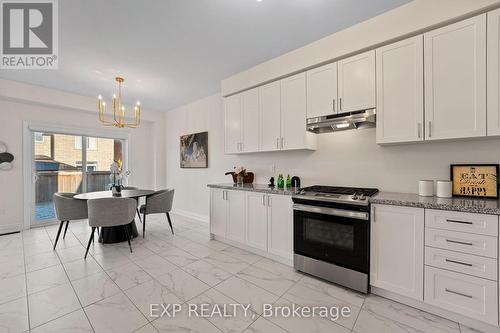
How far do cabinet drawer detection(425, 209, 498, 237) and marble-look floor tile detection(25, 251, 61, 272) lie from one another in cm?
415

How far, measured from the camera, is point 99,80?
3.65 meters

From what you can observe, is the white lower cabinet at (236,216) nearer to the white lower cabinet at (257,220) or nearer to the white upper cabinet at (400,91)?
the white lower cabinet at (257,220)

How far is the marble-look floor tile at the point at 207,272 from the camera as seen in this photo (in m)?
2.32

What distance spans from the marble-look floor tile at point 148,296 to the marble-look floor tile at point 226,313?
0.22 m

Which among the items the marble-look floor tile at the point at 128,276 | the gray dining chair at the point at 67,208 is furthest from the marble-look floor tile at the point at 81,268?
the gray dining chair at the point at 67,208

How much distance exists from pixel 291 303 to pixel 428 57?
2585 millimetres

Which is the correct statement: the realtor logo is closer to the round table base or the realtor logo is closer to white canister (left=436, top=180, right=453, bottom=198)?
the round table base

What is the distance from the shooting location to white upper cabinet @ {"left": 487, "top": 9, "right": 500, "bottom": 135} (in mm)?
1674

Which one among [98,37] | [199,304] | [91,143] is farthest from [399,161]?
[91,143]

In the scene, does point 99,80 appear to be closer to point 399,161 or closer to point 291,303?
point 291,303

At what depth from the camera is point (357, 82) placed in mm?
2328

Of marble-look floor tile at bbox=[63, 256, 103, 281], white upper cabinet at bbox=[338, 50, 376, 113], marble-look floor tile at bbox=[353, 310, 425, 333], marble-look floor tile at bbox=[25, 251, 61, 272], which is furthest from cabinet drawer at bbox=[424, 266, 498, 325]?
marble-look floor tile at bbox=[25, 251, 61, 272]

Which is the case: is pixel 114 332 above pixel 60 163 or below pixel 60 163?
below

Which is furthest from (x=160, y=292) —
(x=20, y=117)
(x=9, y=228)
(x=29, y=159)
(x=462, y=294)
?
(x=20, y=117)
